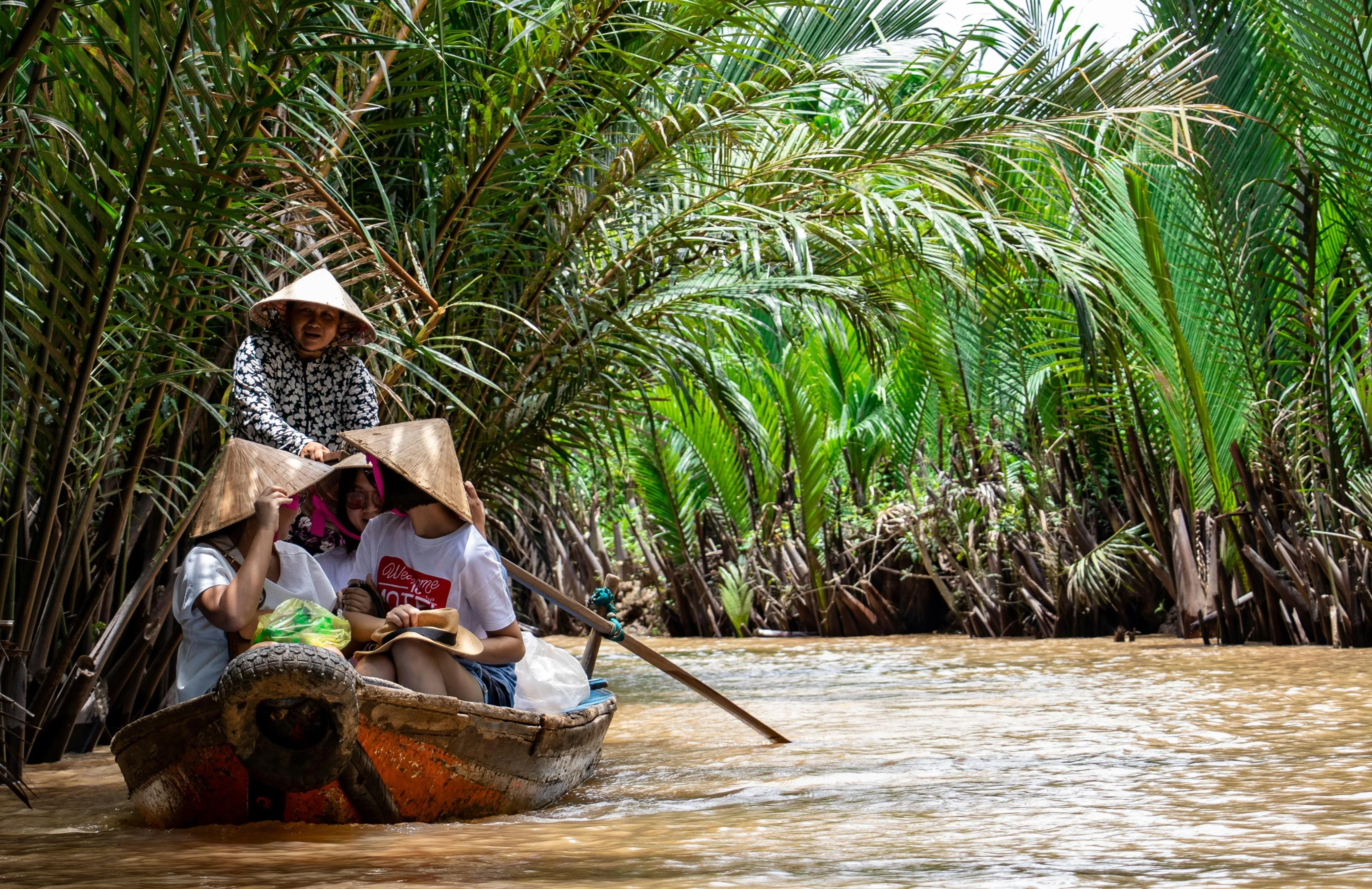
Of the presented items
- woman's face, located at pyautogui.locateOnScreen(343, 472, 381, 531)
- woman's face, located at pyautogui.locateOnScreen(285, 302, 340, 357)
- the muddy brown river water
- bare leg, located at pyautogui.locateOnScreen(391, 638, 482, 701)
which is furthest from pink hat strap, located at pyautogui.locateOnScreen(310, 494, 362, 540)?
the muddy brown river water

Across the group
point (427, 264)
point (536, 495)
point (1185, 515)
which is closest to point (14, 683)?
point (427, 264)

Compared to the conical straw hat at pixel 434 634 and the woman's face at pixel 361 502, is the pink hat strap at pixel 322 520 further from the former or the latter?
the conical straw hat at pixel 434 634

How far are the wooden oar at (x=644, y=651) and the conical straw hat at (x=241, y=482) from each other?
4.39 feet

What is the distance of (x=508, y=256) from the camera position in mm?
6613

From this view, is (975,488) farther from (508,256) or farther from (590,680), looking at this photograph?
(590,680)

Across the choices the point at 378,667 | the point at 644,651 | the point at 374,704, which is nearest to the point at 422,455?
the point at 378,667

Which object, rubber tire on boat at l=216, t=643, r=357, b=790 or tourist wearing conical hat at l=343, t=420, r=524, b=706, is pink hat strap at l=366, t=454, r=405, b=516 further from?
rubber tire on boat at l=216, t=643, r=357, b=790

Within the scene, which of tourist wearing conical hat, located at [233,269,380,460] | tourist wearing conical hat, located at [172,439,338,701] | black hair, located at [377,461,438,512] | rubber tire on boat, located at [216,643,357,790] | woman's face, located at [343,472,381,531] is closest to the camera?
rubber tire on boat, located at [216,643,357,790]

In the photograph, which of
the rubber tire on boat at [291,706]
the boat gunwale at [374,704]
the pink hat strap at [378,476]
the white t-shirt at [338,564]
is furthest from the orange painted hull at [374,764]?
the white t-shirt at [338,564]

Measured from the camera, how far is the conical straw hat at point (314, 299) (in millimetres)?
4141

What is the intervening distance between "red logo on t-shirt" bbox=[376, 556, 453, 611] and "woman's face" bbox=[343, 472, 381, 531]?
332 millimetres

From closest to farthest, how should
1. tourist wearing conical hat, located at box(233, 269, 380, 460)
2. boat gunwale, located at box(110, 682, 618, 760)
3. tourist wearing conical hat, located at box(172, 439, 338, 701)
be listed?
boat gunwale, located at box(110, 682, 618, 760) < tourist wearing conical hat, located at box(172, 439, 338, 701) < tourist wearing conical hat, located at box(233, 269, 380, 460)

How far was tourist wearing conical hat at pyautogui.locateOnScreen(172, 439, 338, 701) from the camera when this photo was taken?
3309 mm

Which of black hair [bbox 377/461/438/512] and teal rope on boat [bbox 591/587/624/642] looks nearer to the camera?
black hair [bbox 377/461/438/512]
